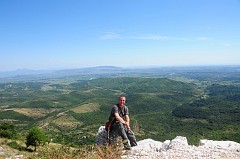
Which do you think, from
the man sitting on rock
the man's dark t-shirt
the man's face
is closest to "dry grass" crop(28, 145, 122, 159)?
the man sitting on rock

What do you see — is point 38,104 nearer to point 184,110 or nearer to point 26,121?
point 26,121

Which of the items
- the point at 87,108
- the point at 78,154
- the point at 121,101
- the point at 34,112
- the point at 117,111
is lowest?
the point at 34,112

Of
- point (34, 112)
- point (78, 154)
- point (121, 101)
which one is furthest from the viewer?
point (34, 112)

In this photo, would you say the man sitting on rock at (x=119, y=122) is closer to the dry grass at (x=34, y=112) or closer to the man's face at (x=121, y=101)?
the man's face at (x=121, y=101)

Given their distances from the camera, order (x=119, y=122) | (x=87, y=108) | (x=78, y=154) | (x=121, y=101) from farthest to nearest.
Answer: (x=87, y=108) < (x=121, y=101) < (x=119, y=122) < (x=78, y=154)

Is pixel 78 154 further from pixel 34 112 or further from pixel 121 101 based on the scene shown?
pixel 34 112

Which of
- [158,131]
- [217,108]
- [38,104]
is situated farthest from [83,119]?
[217,108]

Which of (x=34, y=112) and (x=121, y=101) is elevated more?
(x=121, y=101)

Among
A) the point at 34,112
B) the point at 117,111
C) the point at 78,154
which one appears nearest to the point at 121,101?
the point at 117,111

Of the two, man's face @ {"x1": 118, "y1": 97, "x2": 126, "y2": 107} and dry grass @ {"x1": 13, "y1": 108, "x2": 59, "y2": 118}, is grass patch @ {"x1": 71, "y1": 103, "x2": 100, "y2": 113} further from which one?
man's face @ {"x1": 118, "y1": 97, "x2": 126, "y2": 107}

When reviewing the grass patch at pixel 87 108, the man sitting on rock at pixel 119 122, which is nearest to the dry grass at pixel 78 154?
the man sitting on rock at pixel 119 122

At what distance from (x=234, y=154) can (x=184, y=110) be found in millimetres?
121453

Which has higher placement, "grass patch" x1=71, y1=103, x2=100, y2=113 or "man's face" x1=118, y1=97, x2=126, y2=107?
"man's face" x1=118, y1=97, x2=126, y2=107

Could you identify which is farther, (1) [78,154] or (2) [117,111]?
(2) [117,111]
